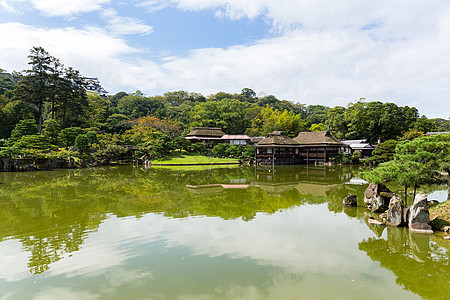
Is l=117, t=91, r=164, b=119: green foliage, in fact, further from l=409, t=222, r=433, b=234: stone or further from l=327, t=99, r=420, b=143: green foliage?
l=409, t=222, r=433, b=234: stone

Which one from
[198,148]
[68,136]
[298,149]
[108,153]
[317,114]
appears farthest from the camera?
[317,114]

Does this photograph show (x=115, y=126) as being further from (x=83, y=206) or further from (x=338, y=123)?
(x=338, y=123)

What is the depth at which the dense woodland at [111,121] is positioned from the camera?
103ft

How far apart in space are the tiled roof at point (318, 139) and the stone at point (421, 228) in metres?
27.5

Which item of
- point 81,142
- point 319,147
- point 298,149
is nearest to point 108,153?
point 81,142

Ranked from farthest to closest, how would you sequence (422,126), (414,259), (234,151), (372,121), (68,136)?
(422,126), (372,121), (234,151), (68,136), (414,259)

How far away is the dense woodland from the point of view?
3138 cm

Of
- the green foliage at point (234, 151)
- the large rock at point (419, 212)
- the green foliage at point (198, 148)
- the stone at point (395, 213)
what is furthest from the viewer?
the green foliage at point (198, 148)

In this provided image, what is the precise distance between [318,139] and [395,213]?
28387mm

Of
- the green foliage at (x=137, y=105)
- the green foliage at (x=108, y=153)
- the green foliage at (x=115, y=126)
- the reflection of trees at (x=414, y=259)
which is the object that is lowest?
the reflection of trees at (x=414, y=259)

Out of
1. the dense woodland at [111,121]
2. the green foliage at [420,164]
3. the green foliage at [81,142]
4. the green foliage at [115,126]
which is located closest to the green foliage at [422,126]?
the dense woodland at [111,121]

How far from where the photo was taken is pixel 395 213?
9352mm

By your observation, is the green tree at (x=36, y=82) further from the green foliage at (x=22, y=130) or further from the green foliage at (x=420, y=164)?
the green foliage at (x=420, y=164)

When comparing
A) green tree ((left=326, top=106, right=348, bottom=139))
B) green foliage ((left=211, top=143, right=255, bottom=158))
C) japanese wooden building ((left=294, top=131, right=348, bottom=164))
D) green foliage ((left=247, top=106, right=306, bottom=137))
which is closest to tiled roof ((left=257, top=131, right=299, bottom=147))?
japanese wooden building ((left=294, top=131, right=348, bottom=164))
